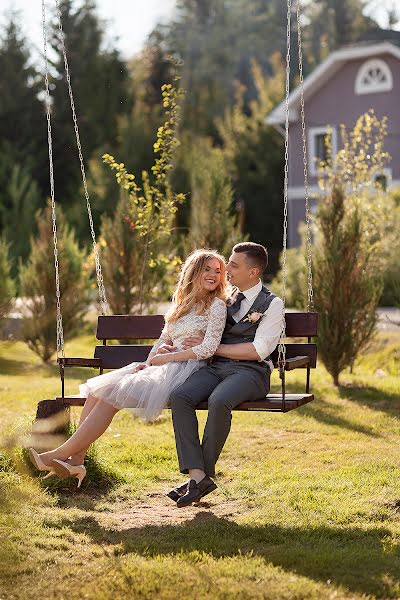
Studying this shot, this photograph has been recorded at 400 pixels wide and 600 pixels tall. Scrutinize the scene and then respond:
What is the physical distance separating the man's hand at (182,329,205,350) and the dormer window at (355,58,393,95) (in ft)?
75.8

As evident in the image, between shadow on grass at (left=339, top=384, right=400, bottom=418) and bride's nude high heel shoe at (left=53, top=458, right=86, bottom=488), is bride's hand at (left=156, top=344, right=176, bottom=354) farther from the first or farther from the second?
shadow on grass at (left=339, top=384, right=400, bottom=418)

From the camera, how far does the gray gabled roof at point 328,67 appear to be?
27.5m

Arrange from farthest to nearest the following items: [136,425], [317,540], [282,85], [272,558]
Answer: [282,85], [136,425], [317,540], [272,558]

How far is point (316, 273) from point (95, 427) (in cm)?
542

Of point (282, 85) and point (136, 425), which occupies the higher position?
point (282, 85)

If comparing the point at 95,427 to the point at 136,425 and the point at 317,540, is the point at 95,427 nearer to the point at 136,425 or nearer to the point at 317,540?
the point at 317,540

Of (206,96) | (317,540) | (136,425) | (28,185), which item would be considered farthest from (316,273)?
(206,96)

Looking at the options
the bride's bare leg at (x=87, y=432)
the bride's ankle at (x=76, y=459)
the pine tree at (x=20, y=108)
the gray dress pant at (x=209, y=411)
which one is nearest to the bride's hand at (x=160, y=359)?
the gray dress pant at (x=209, y=411)

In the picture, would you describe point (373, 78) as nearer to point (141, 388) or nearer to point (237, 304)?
point (237, 304)

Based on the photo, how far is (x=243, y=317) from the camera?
5969 mm

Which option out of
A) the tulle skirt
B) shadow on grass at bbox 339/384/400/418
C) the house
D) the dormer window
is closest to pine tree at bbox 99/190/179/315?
shadow on grass at bbox 339/384/400/418

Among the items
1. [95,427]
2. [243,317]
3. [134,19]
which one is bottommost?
[95,427]

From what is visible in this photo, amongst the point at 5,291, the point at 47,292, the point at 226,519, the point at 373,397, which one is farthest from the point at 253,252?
the point at 5,291

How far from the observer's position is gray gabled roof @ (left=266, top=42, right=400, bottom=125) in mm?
27500
